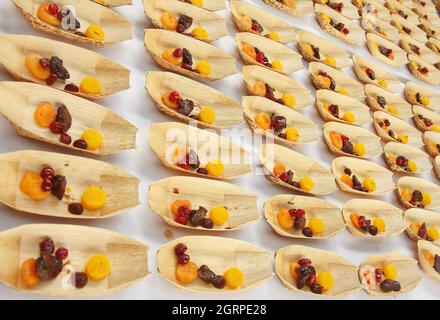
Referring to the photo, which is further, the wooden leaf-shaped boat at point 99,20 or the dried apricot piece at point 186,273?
the wooden leaf-shaped boat at point 99,20

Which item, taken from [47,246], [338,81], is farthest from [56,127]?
[338,81]

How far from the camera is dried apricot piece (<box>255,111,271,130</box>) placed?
6.47 ft

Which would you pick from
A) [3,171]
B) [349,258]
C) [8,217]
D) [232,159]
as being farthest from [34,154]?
[349,258]

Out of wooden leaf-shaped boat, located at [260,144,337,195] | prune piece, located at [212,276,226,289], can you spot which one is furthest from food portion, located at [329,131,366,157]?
prune piece, located at [212,276,226,289]

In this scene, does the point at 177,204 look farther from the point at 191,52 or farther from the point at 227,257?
the point at 191,52

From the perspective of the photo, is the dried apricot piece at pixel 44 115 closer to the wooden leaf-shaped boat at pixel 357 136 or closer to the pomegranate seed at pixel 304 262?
the pomegranate seed at pixel 304 262

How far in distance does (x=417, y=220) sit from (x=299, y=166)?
78cm

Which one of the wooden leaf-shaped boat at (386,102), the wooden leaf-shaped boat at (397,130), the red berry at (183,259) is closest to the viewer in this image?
the red berry at (183,259)

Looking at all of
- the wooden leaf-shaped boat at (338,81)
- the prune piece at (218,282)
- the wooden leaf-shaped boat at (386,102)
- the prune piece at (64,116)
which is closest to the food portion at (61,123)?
the prune piece at (64,116)

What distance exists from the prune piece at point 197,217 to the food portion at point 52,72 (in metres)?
0.66

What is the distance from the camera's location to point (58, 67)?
62.2 inches

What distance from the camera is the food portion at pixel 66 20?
1.71 meters
